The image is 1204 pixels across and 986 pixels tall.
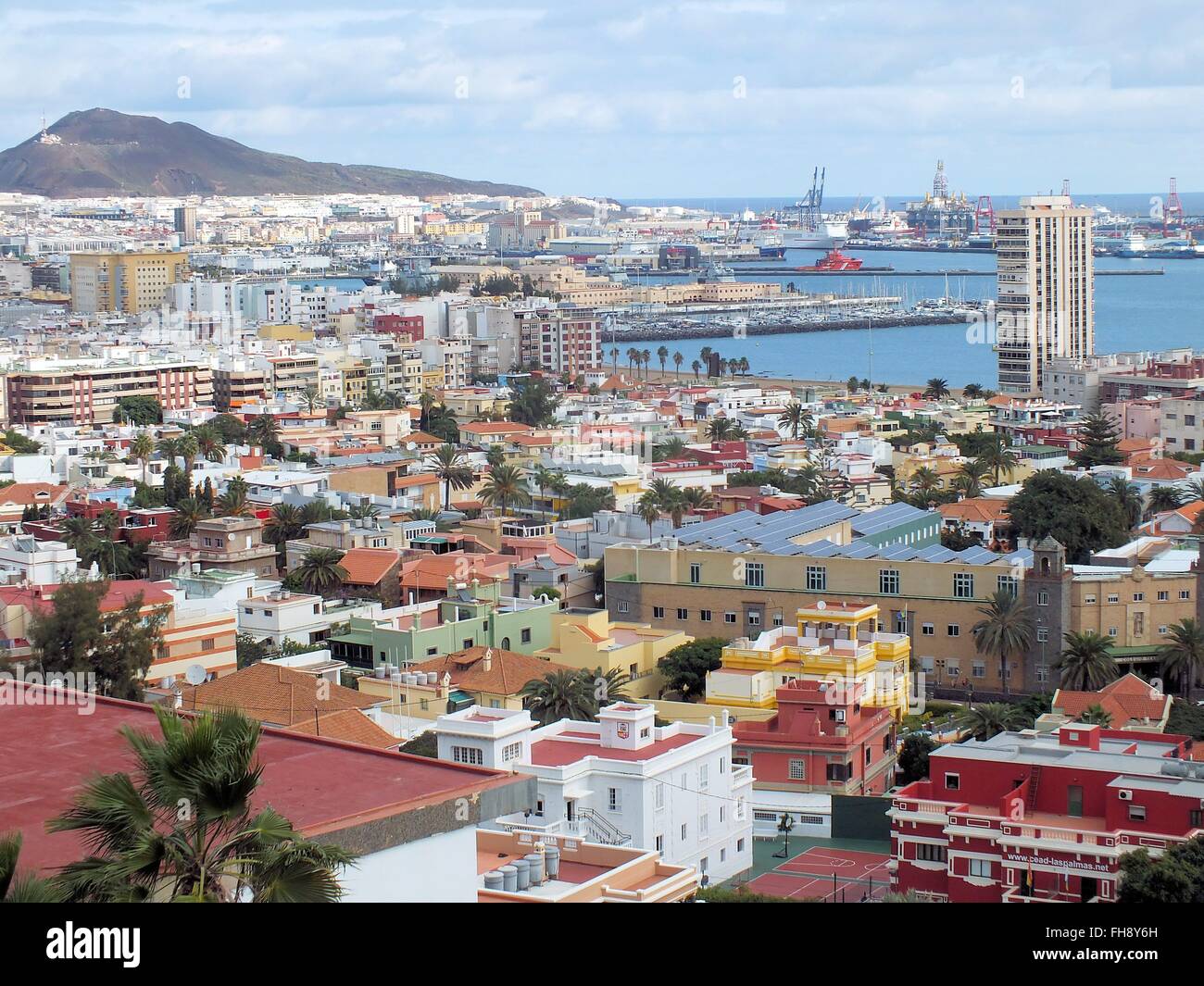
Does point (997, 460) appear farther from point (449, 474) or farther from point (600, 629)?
point (600, 629)

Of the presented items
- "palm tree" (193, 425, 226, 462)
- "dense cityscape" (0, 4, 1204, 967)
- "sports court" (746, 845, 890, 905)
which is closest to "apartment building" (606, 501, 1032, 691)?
"dense cityscape" (0, 4, 1204, 967)

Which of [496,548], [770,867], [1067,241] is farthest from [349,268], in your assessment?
[770,867]

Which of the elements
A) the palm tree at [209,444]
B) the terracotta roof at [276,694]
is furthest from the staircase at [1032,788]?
the palm tree at [209,444]

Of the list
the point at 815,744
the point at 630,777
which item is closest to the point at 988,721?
the point at 815,744

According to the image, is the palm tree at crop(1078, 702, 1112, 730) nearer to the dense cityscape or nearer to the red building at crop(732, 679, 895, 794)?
the dense cityscape

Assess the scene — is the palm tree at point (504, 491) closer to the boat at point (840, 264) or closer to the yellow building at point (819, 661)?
the yellow building at point (819, 661)
